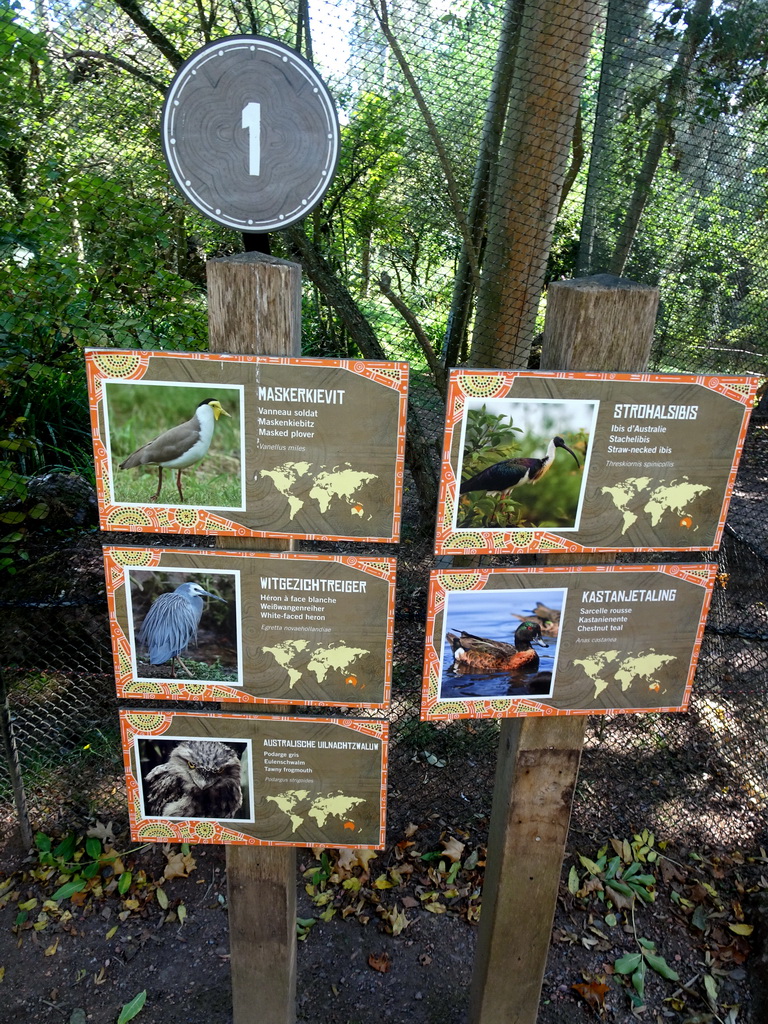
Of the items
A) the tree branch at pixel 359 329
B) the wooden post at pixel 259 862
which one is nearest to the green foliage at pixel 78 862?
the wooden post at pixel 259 862

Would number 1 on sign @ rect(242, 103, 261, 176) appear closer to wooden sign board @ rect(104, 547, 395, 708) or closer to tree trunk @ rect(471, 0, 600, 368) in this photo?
wooden sign board @ rect(104, 547, 395, 708)

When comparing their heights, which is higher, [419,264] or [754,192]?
[754,192]

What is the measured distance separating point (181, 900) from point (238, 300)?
225cm

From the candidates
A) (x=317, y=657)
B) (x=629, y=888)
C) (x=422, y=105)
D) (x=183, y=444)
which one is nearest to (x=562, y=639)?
(x=317, y=657)

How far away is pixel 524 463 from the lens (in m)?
1.35

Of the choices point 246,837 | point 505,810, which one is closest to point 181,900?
point 246,837

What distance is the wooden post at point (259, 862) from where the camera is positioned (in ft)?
4.24

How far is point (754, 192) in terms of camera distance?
395cm

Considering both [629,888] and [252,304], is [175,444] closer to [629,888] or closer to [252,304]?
[252,304]

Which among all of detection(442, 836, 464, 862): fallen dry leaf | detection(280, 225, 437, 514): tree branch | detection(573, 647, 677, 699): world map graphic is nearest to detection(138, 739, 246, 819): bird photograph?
detection(573, 647, 677, 699): world map graphic

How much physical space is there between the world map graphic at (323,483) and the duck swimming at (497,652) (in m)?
0.40

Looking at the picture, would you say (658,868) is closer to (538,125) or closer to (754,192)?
(538,125)

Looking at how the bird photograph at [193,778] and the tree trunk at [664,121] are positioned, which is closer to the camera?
the bird photograph at [193,778]

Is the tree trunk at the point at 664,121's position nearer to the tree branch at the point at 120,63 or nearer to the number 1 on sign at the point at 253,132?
the tree branch at the point at 120,63
